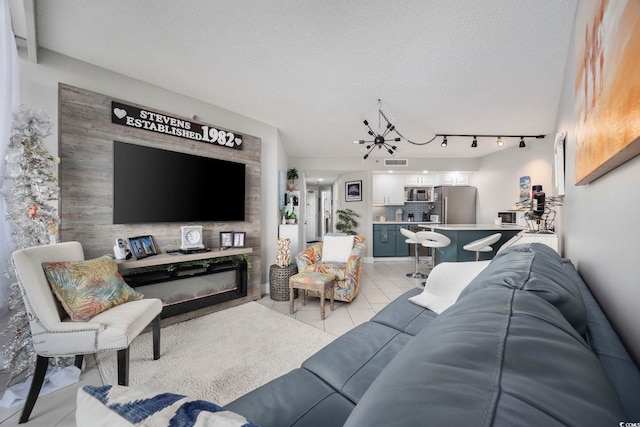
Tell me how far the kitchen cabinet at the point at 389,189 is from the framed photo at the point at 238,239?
4.42 m

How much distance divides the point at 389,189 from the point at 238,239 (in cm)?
477

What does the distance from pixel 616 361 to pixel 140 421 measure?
102 centimetres

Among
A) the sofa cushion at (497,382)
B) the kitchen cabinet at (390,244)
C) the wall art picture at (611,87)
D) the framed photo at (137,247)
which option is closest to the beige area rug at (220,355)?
the framed photo at (137,247)

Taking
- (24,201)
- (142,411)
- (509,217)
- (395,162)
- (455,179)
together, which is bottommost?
(142,411)

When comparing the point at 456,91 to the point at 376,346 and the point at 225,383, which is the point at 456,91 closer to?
the point at 376,346

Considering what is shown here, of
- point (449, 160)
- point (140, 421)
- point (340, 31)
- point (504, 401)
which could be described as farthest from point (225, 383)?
point (449, 160)

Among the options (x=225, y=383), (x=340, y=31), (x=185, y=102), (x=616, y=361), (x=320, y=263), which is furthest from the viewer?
(x=320, y=263)

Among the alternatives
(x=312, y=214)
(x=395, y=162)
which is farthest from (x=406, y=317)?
(x=312, y=214)

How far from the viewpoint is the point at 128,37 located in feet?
6.72

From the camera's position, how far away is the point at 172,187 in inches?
114

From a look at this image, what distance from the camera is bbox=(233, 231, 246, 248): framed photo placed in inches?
131

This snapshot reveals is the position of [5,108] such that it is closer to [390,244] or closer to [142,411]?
[142,411]

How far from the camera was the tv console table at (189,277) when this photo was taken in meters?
2.47

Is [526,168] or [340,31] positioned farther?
[526,168]
